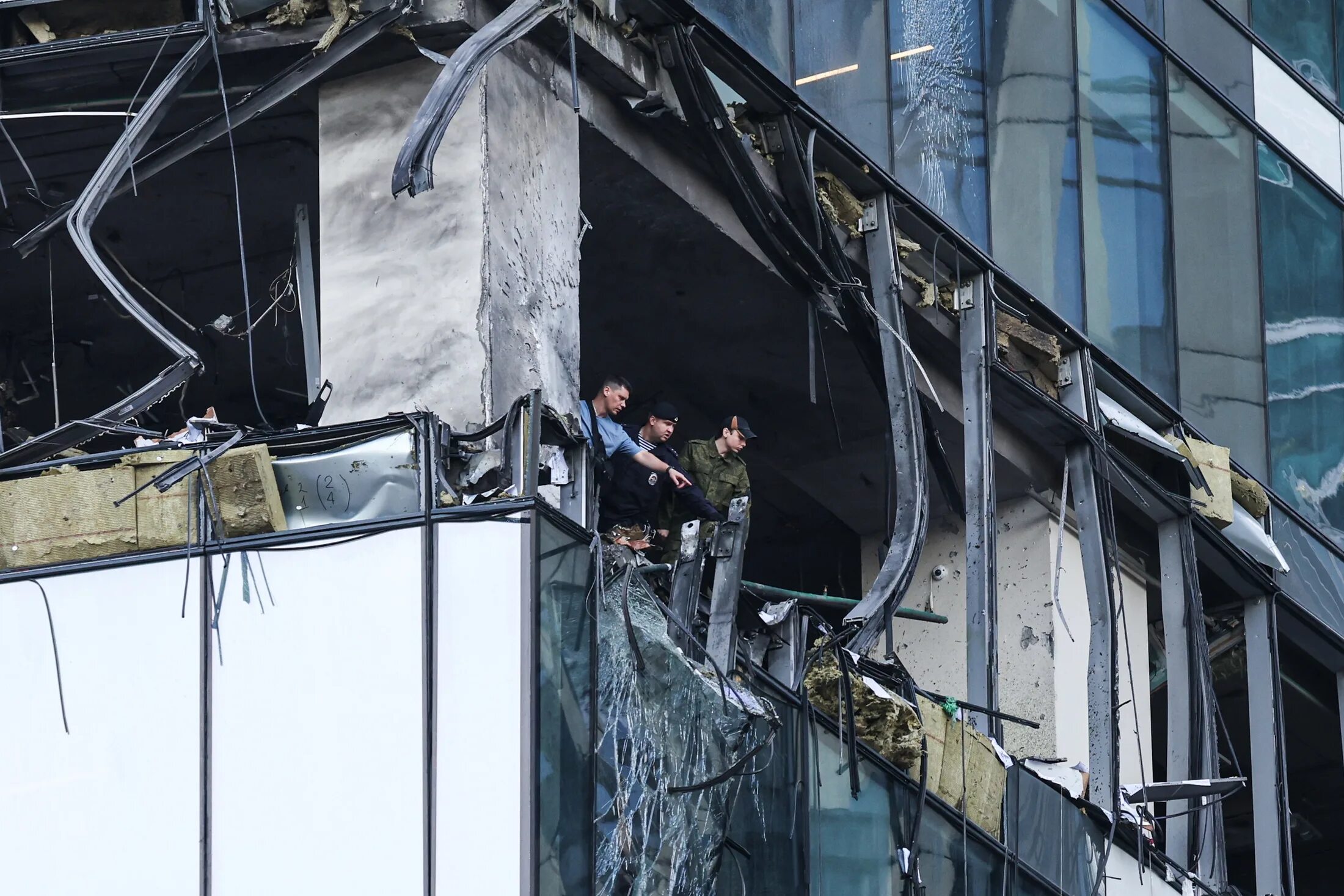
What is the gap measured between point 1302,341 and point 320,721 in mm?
14560

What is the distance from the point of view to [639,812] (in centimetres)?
1340

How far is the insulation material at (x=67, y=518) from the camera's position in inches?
523

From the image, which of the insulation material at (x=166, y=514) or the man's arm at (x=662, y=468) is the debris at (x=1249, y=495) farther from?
the insulation material at (x=166, y=514)

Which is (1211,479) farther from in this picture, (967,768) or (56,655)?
(56,655)

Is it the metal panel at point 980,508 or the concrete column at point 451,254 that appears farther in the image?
the metal panel at point 980,508

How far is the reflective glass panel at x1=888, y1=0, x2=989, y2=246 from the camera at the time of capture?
64.9ft

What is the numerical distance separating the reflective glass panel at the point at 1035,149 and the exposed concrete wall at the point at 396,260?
715cm

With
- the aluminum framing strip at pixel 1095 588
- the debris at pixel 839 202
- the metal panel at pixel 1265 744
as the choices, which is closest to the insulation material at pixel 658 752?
the debris at pixel 839 202

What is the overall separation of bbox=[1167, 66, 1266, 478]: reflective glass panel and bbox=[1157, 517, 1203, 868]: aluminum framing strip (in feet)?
5.11

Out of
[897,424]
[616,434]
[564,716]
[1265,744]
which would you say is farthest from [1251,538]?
[564,716]

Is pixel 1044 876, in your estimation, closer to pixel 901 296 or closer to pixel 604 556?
pixel 901 296

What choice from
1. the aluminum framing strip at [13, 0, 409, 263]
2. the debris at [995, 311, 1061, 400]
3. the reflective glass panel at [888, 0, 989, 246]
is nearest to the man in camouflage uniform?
the reflective glass panel at [888, 0, 989, 246]

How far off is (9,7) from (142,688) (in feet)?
15.7

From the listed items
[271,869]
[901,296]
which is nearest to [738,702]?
[271,869]
